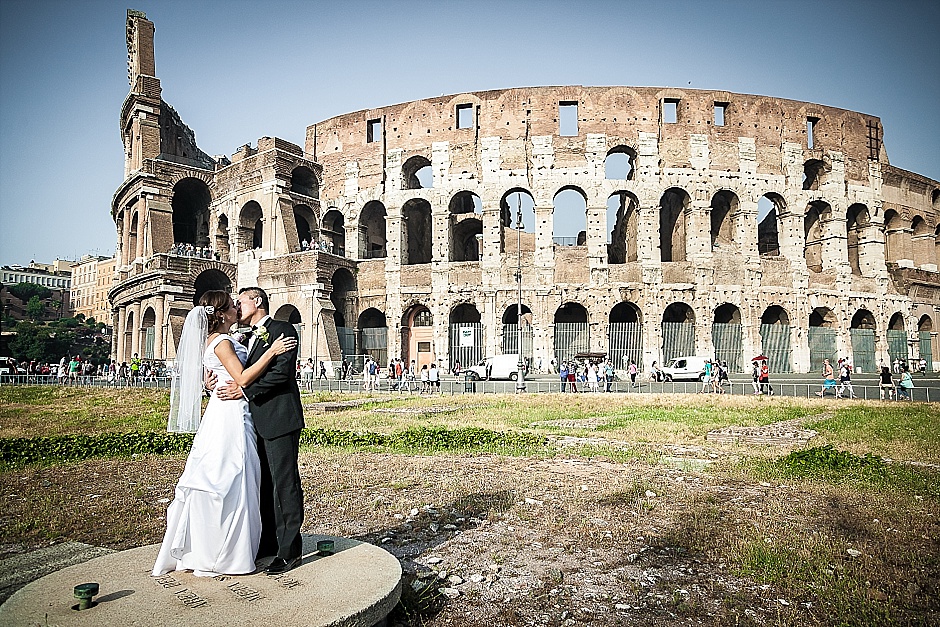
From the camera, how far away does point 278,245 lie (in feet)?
112

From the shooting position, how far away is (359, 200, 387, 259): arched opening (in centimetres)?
3631

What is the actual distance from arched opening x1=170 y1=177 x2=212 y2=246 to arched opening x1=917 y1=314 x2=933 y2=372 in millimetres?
42885

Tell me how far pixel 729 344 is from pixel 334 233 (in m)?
22.7

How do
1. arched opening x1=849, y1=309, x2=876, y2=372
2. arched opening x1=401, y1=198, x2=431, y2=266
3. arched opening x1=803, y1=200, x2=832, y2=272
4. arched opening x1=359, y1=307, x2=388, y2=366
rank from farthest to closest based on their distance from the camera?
1. arched opening x1=401, y1=198, x2=431, y2=266
2. arched opening x1=803, y1=200, x2=832, y2=272
3. arched opening x1=849, y1=309, x2=876, y2=372
4. arched opening x1=359, y1=307, x2=388, y2=366

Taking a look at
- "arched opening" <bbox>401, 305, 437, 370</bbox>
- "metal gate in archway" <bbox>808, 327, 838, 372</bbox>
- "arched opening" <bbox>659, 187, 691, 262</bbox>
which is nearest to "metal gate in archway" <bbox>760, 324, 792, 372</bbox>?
"metal gate in archway" <bbox>808, 327, 838, 372</bbox>

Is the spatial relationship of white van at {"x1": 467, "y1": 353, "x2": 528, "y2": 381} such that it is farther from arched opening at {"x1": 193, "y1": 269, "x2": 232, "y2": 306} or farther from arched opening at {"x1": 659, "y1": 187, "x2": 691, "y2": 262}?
arched opening at {"x1": 193, "y1": 269, "x2": 232, "y2": 306}

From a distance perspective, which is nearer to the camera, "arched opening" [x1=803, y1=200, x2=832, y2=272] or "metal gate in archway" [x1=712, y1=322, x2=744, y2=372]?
"metal gate in archway" [x1=712, y1=322, x2=744, y2=372]

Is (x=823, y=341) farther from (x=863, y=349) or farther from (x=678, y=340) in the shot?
(x=678, y=340)

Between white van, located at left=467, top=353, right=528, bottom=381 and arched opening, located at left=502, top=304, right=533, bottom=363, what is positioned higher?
arched opening, located at left=502, top=304, right=533, bottom=363

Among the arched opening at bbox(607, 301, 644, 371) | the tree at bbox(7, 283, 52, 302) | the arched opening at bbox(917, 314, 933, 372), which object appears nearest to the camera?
the arched opening at bbox(607, 301, 644, 371)

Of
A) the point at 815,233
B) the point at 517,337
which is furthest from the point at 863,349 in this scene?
the point at 517,337

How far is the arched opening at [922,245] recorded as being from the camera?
126 ft

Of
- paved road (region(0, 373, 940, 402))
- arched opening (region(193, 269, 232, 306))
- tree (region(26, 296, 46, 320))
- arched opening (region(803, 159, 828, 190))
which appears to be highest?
arched opening (region(803, 159, 828, 190))

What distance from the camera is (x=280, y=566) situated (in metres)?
4.10
